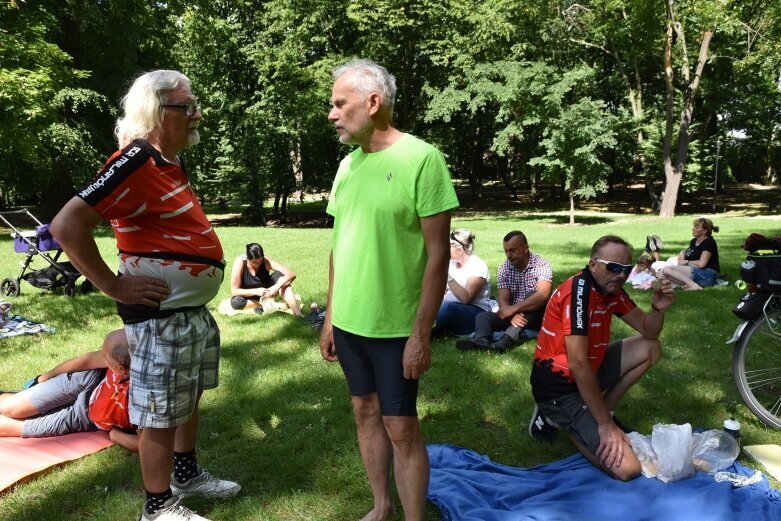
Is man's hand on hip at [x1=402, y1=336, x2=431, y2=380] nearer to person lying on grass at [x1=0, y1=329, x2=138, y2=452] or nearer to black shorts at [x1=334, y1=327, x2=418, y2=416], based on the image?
black shorts at [x1=334, y1=327, x2=418, y2=416]

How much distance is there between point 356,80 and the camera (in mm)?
2314

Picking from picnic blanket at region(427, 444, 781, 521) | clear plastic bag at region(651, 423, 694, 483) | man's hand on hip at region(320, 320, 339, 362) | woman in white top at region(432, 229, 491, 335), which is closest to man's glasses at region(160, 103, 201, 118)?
man's hand on hip at region(320, 320, 339, 362)

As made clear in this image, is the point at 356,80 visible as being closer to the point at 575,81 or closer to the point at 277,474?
the point at 277,474

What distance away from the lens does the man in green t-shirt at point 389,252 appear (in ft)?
7.54

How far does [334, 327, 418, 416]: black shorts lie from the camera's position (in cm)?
242

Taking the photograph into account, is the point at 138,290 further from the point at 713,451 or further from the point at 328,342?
the point at 713,451

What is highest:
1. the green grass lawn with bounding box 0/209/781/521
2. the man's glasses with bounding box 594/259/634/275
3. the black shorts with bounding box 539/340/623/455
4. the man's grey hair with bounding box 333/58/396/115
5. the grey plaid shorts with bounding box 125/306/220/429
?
the man's grey hair with bounding box 333/58/396/115

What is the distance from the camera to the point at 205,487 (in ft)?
10.3

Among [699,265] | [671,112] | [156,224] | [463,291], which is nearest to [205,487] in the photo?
[156,224]

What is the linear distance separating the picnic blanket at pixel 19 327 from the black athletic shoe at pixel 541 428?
5306mm

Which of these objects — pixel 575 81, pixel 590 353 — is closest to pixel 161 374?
pixel 590 353

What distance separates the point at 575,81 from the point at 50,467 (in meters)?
23.7

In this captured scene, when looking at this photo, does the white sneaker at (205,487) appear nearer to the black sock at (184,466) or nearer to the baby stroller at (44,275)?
the black sock at (184,466)

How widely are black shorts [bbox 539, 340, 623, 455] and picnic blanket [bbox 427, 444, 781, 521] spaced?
184 millimetres
